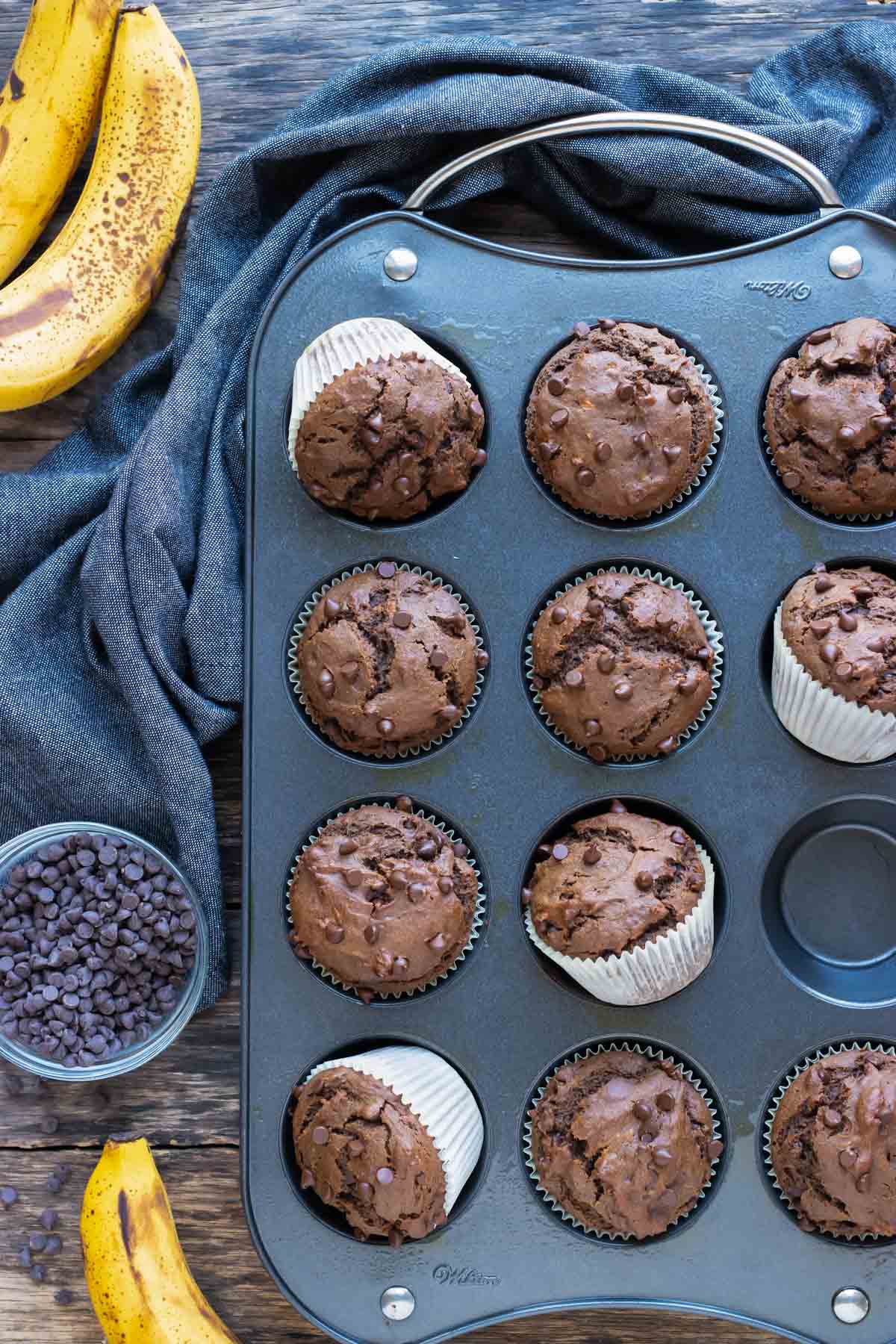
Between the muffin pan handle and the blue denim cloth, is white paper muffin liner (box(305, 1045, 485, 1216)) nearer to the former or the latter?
the blue denim cloth

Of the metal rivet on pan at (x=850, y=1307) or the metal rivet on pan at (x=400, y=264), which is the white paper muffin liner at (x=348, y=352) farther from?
the metal rivet on pan at (x=850, y=1307)

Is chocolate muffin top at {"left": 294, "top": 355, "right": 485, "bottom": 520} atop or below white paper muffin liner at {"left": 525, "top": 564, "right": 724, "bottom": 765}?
atop

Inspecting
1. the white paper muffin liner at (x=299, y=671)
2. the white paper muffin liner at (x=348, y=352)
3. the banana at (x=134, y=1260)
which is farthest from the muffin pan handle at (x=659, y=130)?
the banana at (x=134, y=1260)

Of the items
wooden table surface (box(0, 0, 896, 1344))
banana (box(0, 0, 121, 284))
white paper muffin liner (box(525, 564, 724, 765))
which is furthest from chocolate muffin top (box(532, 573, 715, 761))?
banana (box(0, 0, 121, 284))

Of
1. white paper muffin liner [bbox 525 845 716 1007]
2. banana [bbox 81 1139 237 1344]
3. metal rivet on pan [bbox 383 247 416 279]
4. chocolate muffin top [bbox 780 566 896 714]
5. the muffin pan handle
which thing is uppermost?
the muffin pan handle

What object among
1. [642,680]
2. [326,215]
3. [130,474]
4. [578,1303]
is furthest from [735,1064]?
[326,215]

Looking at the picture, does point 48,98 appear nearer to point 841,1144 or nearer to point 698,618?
point 698,618
